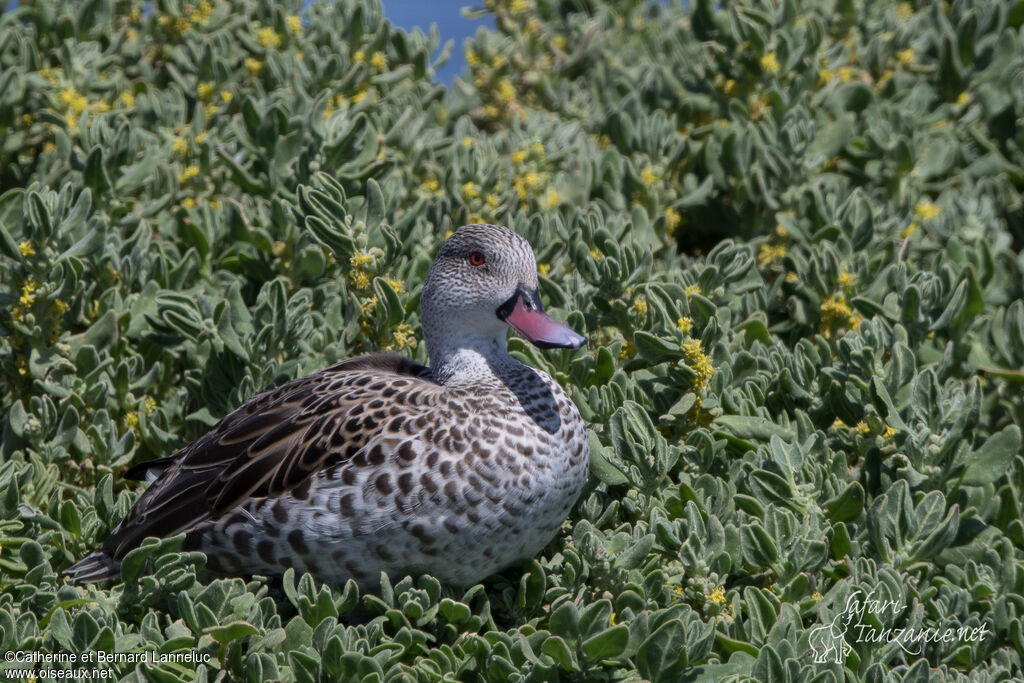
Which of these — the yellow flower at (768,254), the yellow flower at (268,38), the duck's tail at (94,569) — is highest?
the yellow flower at (268,38)

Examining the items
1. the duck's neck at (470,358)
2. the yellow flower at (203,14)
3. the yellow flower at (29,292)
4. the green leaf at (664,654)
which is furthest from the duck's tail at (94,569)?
the yellow flower at (203,14)

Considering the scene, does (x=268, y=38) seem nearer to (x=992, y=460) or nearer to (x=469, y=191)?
(x=469, y=191)

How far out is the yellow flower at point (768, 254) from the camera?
5.94 m

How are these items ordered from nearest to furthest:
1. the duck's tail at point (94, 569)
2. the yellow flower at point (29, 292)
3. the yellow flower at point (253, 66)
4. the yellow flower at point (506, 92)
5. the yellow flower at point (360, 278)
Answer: the duck's tail at point (94, 569) < the yellow flower at point (29, 292) < the yellow flower at point (360, 278) < the yellow flower at point (253, 66) < the yellow flower at point (506, 92)

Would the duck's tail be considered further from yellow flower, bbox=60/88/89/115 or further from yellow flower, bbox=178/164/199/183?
yellow flower, bbox=60/88/89/115

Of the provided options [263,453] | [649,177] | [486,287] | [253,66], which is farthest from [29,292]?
[649,177]

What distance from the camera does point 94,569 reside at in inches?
163

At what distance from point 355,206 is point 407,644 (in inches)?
85.1

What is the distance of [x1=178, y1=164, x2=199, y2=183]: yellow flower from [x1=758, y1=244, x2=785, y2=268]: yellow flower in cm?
288

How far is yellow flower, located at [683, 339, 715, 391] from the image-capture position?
456 cm

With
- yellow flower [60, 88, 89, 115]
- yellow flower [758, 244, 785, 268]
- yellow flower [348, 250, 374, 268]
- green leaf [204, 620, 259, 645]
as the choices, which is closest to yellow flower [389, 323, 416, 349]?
yellow flower [348, 250, 374, 268]

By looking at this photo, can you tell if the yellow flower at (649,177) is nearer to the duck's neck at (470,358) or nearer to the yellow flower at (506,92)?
the yellow flower at (506,92)

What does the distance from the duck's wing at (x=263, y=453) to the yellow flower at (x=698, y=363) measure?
39.6 inches

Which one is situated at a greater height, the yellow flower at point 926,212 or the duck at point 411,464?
the yellow flower at point 926,212
